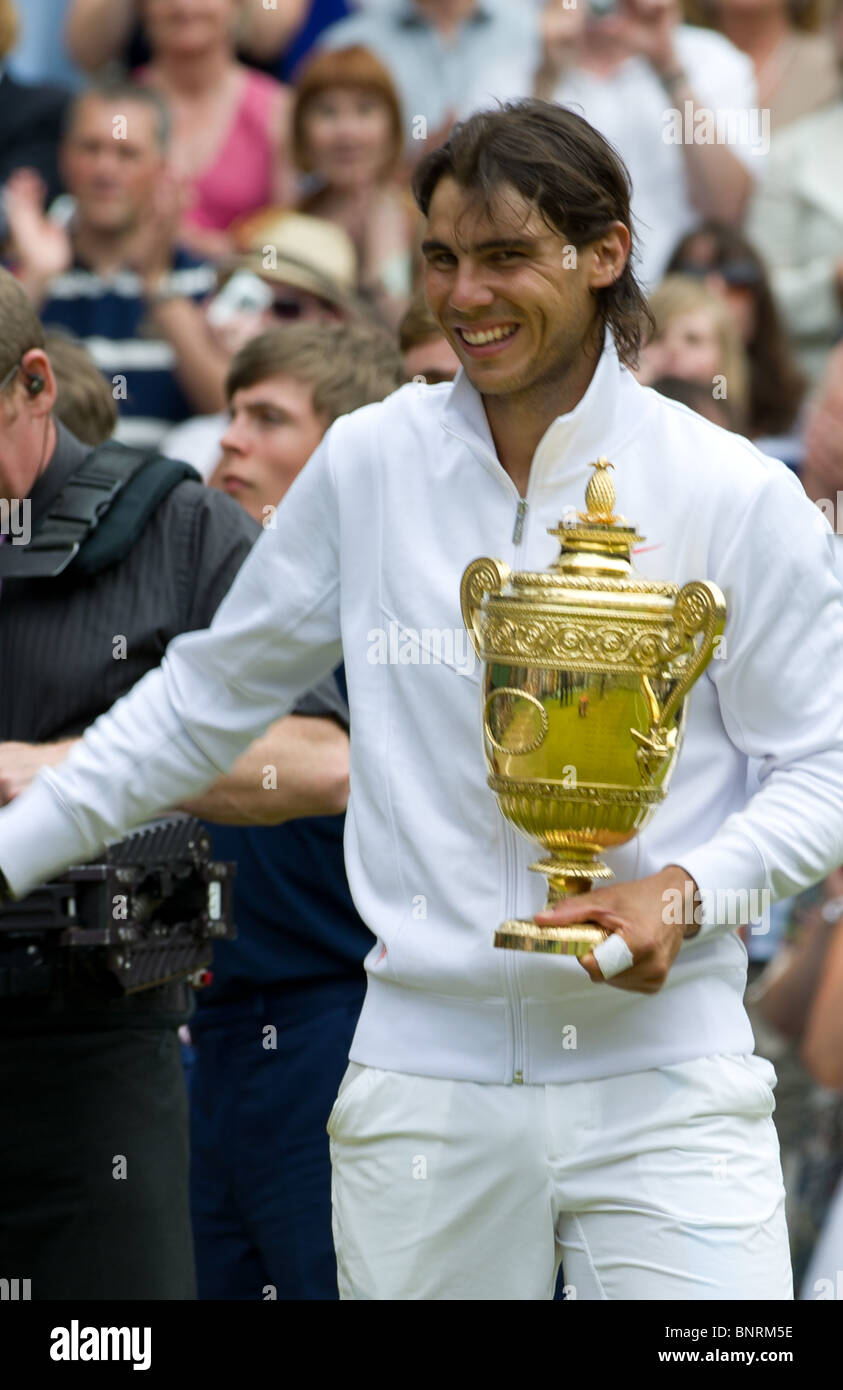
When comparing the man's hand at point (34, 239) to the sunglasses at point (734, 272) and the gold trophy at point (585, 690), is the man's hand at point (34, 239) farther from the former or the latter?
the gold trophy at point (585, 690)

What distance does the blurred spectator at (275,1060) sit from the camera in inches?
169

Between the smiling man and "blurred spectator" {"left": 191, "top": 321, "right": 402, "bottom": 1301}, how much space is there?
1.31 m

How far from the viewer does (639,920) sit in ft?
8.70

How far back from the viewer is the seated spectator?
752 cm

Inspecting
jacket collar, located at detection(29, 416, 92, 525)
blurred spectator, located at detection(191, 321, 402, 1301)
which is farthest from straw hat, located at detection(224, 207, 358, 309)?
jacket collar, located at detection(29, 416, 92, 525)

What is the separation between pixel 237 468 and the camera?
16.1 ft

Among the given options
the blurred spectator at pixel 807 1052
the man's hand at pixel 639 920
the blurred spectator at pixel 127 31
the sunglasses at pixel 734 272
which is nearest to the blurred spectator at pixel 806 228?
the sunglasses at pixel 734 272

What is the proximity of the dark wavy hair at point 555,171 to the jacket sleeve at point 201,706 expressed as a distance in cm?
41

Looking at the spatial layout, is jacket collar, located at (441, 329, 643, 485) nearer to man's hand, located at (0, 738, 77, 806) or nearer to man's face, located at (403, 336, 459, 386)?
man's hand, located at (0, 738, 77, 806)

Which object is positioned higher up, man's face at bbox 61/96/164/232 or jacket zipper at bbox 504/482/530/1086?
man's face at bbox 61/96/164/232

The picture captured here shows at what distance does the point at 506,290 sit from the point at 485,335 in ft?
0.23

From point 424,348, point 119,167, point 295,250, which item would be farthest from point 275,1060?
→ point 119,167
